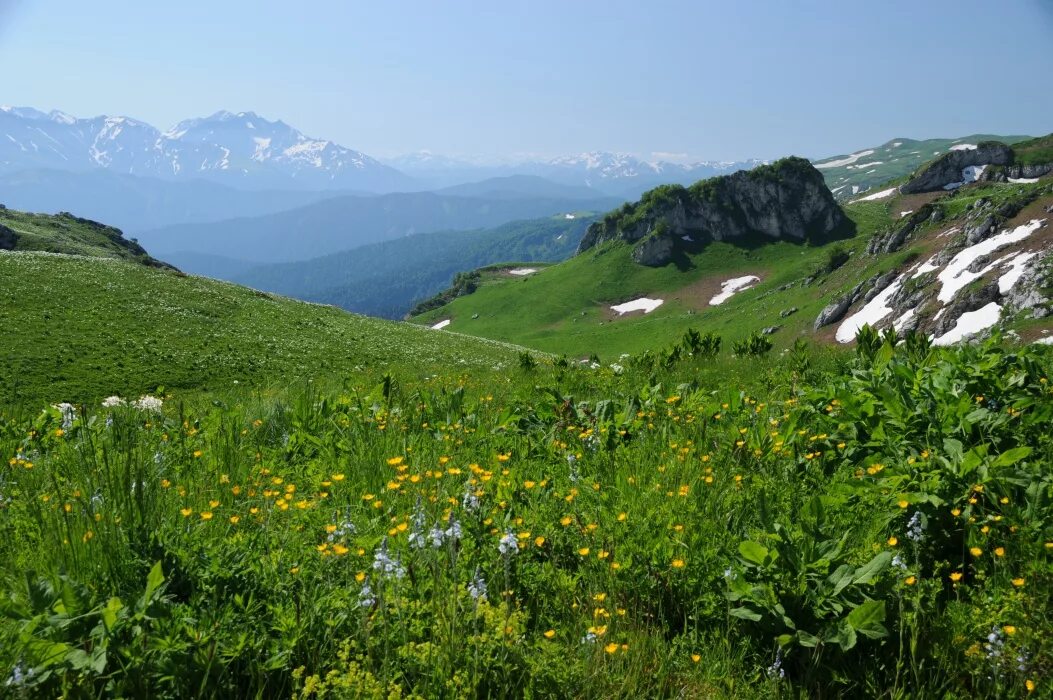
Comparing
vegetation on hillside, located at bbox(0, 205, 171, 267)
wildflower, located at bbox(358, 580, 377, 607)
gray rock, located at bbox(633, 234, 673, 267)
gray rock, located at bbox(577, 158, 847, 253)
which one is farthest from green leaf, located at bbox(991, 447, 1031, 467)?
gray rock, located at bbox(577, 158, 847, 253)

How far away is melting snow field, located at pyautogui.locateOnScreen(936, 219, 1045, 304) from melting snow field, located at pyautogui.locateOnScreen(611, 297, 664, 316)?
56263mm

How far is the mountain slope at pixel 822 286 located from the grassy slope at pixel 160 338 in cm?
3342

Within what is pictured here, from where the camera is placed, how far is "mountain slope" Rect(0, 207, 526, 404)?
2516 centimetres

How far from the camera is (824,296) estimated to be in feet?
310

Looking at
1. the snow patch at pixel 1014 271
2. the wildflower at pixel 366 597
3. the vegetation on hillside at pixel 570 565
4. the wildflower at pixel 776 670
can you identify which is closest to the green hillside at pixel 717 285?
the snow patch at pixel 1014 271

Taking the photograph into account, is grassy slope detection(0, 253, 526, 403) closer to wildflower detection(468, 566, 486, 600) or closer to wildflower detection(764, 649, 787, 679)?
wildflower detection(468, 566, 486, 600)

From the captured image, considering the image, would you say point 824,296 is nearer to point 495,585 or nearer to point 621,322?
point 621,322

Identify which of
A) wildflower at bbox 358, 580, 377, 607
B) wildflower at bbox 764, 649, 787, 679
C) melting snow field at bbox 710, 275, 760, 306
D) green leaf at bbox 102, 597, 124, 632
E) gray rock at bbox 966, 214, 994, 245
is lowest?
melting snow field at bbox 710, 275, 760, 306

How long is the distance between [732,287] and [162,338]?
117 m

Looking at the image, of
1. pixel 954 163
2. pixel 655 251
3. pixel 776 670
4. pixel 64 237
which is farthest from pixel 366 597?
pixel 954 163

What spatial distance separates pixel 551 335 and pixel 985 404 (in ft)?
370

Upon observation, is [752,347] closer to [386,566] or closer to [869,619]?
[869,619]

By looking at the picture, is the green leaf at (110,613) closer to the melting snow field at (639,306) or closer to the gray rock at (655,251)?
the melting snow field at (639,306)

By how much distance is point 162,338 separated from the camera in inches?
1236
